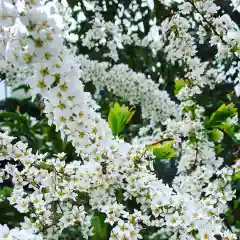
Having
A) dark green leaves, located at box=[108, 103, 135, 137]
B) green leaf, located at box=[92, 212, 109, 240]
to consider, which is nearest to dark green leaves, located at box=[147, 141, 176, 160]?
dark green leaves, located at box=[108, 103, 135, 137]

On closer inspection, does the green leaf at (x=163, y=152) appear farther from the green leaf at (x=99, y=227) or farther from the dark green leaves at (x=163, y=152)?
the green leaf at (x=99, y=227)

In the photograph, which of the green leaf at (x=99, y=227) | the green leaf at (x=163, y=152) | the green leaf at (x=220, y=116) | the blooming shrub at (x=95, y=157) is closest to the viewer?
the blooming shrub at (x=95, y=157)

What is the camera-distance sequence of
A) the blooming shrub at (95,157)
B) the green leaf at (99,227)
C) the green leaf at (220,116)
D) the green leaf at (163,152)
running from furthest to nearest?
the green leaf at (220,116) < the green leaf at (163,152) < the green leaf at (99,227) < the blooming shrub at (95,157)

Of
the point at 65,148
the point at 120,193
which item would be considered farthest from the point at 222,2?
the point at 120,193

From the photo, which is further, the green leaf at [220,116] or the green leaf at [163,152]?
the green leaf at [220,116]

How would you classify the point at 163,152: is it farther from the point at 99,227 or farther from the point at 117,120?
the point at 99,227

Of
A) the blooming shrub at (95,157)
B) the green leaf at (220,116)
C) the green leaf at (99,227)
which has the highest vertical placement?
the green leaf at (220,116)

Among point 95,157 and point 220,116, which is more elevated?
point 220,116

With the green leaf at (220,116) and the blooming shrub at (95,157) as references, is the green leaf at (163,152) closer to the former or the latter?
the blooming shrub at (95,157)

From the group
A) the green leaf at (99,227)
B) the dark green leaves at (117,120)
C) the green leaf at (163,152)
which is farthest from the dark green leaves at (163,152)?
the green leaf at (99,227)

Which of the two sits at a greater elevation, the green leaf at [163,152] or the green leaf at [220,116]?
the green leaf at [220,116]

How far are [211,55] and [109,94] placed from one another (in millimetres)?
1077

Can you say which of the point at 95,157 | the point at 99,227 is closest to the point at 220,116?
the point at 99,227

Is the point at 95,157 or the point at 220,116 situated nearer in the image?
the point at 95,157
